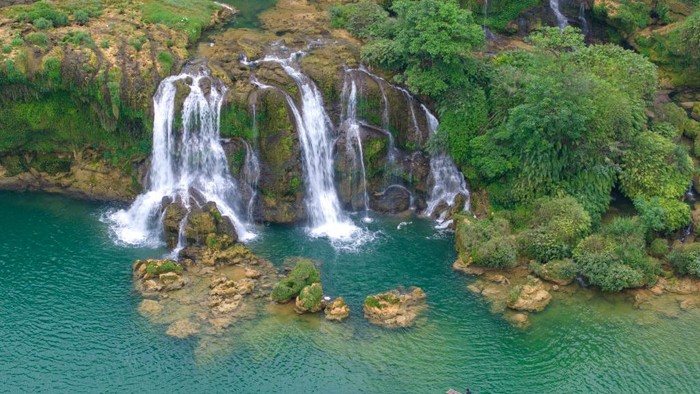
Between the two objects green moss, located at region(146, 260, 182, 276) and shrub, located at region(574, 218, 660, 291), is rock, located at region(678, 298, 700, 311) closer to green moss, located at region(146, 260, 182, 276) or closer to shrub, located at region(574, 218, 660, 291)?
shrub, located at region(574, 218, 660, 291)

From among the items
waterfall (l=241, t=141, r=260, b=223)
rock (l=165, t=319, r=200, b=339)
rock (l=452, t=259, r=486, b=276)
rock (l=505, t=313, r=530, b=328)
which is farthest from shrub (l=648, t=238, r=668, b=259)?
rock (l=165, t=319, r=200, b=339)

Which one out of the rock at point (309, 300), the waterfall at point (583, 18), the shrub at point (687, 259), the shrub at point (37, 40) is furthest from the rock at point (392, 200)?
the shrub at point (37, 40)

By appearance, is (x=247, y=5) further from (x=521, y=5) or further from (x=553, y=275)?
(x=553, y=275)

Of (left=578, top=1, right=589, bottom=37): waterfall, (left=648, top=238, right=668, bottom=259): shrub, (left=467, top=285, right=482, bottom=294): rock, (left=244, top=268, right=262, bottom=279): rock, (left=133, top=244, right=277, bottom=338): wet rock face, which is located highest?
(left=578, top=1, right=589, bottom=37): waterfall

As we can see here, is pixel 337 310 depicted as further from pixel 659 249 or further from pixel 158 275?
pixel 659 249

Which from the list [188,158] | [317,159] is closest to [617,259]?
[317,159]
